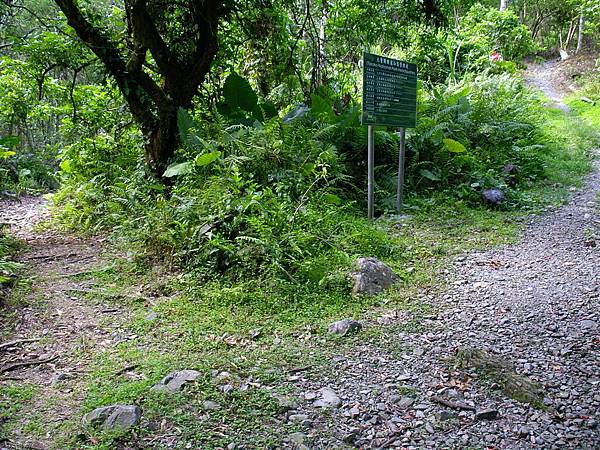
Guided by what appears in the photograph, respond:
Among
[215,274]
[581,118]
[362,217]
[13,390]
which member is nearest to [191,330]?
[215,274]

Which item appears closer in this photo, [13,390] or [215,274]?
[13,390]

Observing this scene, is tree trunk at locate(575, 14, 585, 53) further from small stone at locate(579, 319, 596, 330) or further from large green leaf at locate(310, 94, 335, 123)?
small stone at locate(579, 319, 596, 330)

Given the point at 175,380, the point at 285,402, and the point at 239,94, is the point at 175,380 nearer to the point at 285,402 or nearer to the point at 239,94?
the point at 285,402

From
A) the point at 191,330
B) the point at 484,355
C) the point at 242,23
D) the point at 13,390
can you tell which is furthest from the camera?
the point at 242,23

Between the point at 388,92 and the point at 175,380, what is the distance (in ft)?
15.8

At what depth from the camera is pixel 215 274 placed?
4.50 m

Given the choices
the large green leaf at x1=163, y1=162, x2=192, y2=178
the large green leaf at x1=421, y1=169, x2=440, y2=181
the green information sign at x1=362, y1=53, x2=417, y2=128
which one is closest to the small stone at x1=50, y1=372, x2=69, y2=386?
the large green leaf at x1=163, y1=162, x2=192, y2=178

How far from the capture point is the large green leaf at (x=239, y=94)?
25.2 ft

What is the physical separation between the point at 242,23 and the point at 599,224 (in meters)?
5.63

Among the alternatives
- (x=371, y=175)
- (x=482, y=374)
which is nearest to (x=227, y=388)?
(x=482, y=374)

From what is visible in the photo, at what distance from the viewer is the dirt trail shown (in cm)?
286

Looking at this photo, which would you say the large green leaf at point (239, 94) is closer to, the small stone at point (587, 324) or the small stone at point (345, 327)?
the small stone at point (345, 327)

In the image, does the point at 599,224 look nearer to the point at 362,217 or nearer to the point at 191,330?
the point at 362,217

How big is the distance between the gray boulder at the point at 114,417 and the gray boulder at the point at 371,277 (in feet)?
7.18
